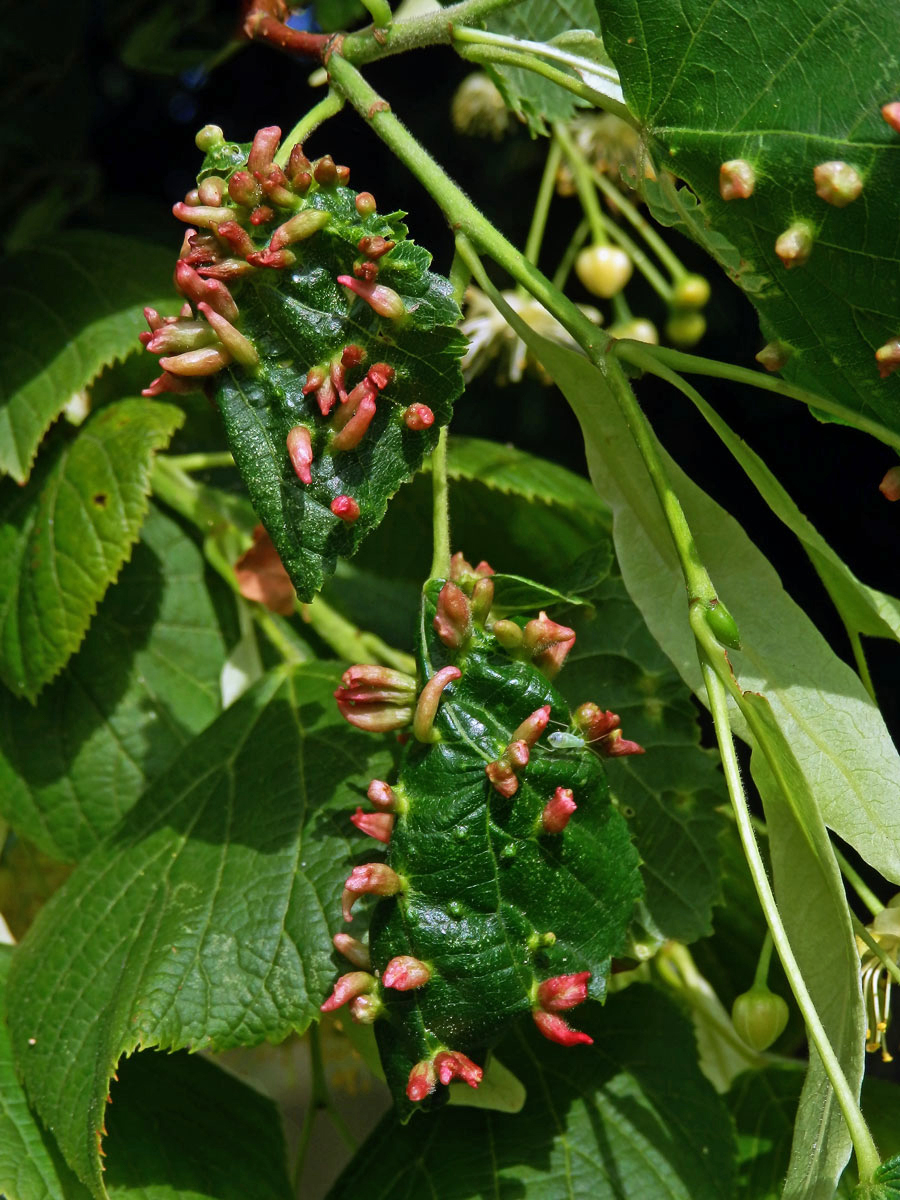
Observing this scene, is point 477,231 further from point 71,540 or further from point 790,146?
point 71,540

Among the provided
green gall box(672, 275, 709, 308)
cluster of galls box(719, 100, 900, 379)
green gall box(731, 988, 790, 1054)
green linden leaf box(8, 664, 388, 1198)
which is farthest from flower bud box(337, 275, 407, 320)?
green gall box(672, 275, 709, 308)

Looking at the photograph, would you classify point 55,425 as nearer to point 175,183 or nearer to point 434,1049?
point 175,183

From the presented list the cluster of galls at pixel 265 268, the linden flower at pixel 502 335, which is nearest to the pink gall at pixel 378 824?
the cluster of galls at pixel 265 268

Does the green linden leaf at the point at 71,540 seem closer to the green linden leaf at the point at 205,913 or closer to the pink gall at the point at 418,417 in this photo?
the green linden leaf at the point at 205,913

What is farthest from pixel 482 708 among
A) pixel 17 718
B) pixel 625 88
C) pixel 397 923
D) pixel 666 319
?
pixel 666 319

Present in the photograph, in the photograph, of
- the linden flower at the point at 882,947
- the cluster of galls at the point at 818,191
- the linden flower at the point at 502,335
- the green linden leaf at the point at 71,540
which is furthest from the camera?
the linden flower at the point at 502,335
